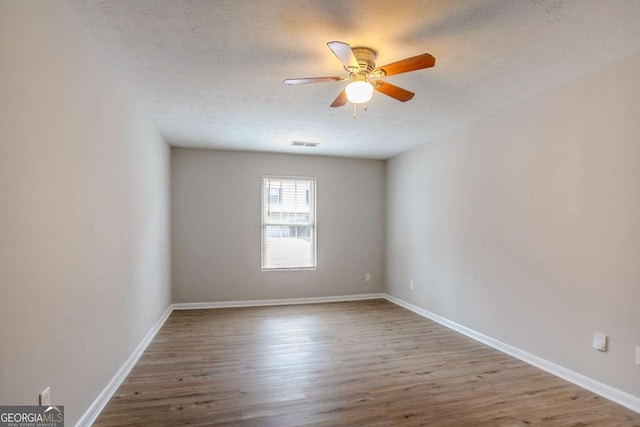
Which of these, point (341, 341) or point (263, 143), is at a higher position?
point (263, 143)

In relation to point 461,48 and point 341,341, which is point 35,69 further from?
point 341,341

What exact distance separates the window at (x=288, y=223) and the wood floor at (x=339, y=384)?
5.15 ft

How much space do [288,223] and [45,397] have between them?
4.05 m

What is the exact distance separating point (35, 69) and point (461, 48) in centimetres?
242

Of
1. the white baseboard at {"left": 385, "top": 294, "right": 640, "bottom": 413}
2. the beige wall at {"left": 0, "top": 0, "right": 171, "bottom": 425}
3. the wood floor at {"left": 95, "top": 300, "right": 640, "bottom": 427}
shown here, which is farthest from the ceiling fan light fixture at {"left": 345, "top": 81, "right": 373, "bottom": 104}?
the white baseboard at {"left": 385, "top": 294, "right": 640, "bottom": 413}

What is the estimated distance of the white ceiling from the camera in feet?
5.96

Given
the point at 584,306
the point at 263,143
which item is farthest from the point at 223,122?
the point at 584,306

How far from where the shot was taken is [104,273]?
232 centimetres

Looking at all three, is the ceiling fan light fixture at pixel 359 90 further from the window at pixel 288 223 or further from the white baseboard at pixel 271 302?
the white baseboard at pixel 271 302

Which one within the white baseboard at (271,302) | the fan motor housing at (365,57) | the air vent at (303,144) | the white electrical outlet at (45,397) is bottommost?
the white baseboard at (271,302)

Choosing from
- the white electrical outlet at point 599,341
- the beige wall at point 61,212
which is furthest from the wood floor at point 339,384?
the beige wall at point 61,212

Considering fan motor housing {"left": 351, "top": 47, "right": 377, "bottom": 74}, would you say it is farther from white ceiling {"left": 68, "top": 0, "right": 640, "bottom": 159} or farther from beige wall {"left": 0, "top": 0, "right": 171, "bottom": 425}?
beige wall {"left": 0, "top": 0, "right": 171, "bottom": 425}

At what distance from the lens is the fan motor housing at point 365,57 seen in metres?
2.19

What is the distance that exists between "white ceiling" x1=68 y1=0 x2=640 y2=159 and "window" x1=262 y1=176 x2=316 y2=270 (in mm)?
2004
